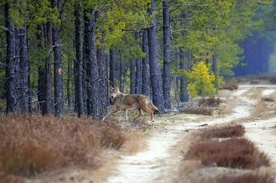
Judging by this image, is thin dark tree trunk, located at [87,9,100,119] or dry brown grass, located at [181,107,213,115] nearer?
thin dark tree trunk, located at [87,9,100,119]

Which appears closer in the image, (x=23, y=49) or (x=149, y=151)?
(x=149, y=151)

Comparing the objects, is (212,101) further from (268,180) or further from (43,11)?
(268,180)

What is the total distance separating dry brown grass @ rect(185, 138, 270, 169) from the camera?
9.92 metres

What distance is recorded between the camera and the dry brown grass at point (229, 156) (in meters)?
9.92

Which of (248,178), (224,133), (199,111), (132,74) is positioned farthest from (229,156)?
(132,74)

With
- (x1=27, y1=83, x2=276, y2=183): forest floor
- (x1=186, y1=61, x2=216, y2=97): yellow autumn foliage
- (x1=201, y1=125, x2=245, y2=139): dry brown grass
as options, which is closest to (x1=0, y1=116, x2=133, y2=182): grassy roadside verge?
(x1=27, y1=83, x2=276, y2=183): forest floor

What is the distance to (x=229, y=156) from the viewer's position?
10.2 metres

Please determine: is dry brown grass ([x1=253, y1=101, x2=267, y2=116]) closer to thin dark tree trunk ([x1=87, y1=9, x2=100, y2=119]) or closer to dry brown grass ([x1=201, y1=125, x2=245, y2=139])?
dry brown grass ([x1=201, y1=125, x2=245, y2=139])

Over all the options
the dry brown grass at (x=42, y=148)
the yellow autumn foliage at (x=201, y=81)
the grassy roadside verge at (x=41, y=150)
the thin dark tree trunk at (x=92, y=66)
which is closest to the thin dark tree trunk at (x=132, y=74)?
the yellow autumn foliage at (x=201, y=81)

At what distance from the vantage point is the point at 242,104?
3662 cm

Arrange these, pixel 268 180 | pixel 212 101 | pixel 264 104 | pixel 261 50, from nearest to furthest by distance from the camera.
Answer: pixel 268 180
pixel 212 101
pixel 264 104
pixel 261 50

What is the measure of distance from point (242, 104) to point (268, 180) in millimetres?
28737

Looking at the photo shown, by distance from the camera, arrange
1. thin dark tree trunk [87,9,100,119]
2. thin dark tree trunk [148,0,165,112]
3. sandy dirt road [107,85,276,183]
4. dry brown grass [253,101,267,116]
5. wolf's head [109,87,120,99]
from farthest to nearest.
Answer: dry brown grass [253,101,267,116], thin dark tree trunk [148,0,165,112], wolf's head [109,87,120,99], thin dark tree trunk [87,9,100,119], sandy dirt road [107,85,276,183]

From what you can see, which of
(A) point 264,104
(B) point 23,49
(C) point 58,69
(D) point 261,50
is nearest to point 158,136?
(C) point 58,69
